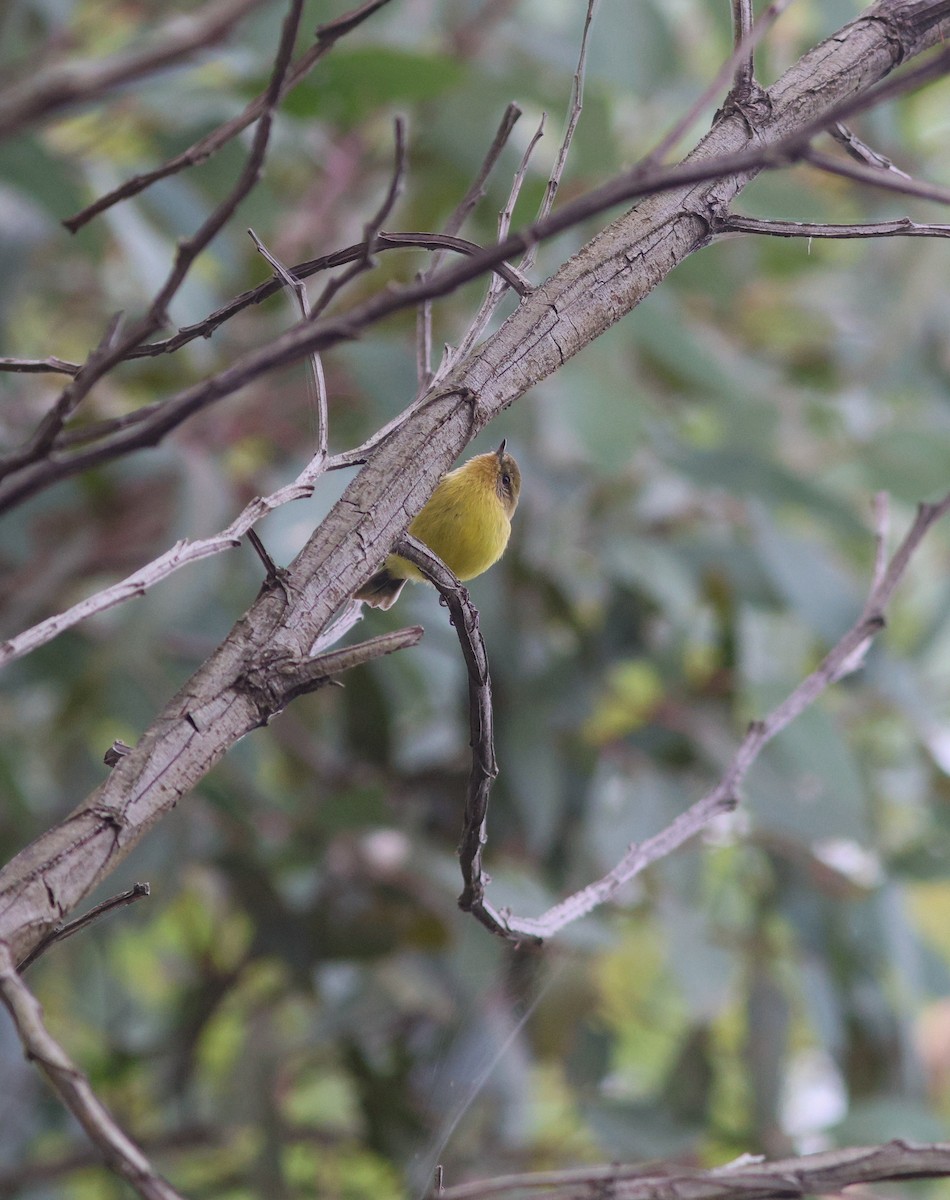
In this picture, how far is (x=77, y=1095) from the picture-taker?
342mm

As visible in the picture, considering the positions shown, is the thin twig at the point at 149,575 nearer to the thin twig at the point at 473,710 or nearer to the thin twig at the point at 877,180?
the thin twig at the point at 473,710

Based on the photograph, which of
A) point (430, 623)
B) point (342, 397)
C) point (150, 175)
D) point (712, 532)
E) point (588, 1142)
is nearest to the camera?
point (150, 175)

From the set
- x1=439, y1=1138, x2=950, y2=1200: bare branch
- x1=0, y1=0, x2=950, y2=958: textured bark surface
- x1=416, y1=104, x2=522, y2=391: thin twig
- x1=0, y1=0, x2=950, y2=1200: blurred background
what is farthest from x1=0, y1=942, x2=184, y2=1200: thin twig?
x1=0, y1=0, x2=950, y2=1200: blurred background

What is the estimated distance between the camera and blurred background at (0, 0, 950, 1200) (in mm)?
1775

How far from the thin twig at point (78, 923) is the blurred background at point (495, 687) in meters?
1.03

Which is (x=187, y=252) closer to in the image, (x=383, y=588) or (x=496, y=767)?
(x=496, y=767)

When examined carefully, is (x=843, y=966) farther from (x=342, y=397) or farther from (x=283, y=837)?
(x=342, y=397)

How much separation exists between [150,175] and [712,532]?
191 centimetres

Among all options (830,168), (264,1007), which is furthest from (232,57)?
(830,168)

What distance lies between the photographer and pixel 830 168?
1.44 ft

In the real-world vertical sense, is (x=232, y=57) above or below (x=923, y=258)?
above

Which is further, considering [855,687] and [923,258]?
[923,258]

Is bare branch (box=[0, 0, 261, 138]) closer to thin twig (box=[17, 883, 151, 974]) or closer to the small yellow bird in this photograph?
thin twig (box=[17, 883, 151, 974])

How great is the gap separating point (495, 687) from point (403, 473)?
56.3 inches
